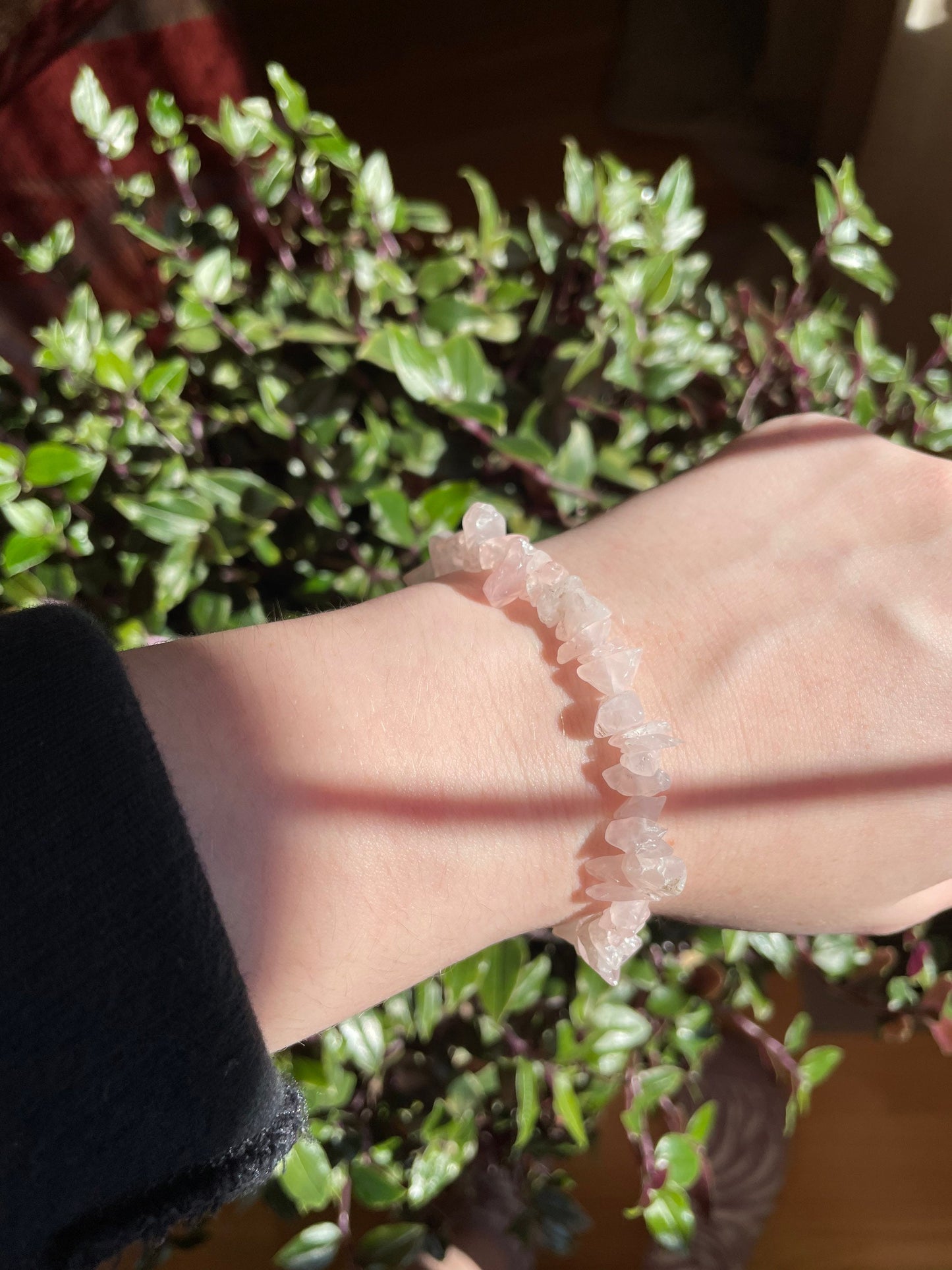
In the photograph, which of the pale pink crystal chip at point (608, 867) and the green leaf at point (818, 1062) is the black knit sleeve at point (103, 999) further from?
the green leaf at point (818, 1062)

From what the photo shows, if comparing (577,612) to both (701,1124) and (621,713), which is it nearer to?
(621,713)

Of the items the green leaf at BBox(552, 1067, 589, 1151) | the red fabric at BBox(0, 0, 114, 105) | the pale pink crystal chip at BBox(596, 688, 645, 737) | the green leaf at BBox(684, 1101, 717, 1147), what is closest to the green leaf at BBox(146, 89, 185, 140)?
the red fabric at BBox(0, 0, 114, 105)

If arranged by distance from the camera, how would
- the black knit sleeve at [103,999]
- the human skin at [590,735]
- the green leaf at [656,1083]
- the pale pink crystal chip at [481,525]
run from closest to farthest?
the black knit sleeve at [103,999] → the human skin at [590,735] → the pale pink crystal chip at [481,525] → the green leaf at [656,1083]

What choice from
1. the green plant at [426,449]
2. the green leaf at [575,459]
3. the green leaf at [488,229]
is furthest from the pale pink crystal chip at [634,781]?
the green leaf at [488,229]

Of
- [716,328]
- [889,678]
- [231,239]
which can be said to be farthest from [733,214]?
[889,678]

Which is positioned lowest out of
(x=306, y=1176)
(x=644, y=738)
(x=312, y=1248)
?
(x=312, y=1248)

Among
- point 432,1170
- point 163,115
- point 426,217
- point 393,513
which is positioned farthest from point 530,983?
point 163,115

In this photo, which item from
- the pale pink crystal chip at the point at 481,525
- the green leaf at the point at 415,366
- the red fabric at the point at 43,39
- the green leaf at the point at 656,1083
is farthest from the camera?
the red fabric at the point at 43,39

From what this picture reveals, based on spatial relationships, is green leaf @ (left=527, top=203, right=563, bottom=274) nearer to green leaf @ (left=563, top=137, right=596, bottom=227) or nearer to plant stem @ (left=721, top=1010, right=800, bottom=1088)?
green leaf @ (left=563, top=137, right=596, bottom=227)
